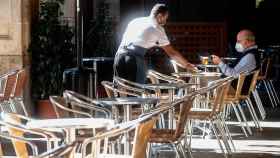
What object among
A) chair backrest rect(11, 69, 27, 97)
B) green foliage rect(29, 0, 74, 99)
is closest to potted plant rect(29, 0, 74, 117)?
green foliage rect(29, 0, 74, 99)

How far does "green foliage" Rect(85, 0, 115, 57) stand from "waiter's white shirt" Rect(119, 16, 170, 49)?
3230 mm

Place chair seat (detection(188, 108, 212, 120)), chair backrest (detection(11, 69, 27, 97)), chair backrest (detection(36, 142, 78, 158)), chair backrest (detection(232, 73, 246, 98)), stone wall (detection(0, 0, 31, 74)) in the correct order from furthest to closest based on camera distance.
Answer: stone wall (detection(0, 0, 31, 74)) → chair backrest (detection(232, 73, 246, 98)) → chair backrest (detection(11, 69, 27, 97)) → chair seat (detection(188, 108, 212, 120)) → chair backrest (detection(36, 142, 78, 158))

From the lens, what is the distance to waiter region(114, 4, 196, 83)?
26.9 feet

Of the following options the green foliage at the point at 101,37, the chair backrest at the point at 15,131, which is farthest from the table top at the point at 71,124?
the green foliage at the point at 101,37

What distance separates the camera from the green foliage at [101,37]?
11625 mm

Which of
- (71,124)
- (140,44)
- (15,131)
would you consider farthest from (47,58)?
(15,131)

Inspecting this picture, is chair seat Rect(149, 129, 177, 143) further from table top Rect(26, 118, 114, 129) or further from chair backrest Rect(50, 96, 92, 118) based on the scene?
table top Rect(26, 118, 114, 129)

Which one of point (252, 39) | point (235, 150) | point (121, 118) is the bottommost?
point (235, 150)

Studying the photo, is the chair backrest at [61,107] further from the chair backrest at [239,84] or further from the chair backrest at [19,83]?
the chair backrest at [239,84]

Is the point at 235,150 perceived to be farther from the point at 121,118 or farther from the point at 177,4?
the point at 177,4

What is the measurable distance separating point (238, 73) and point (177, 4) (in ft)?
27.2

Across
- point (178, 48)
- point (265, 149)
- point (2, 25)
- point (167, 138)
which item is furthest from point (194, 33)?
point (167, 138)

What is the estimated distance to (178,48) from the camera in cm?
1338

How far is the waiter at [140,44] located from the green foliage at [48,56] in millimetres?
1352
